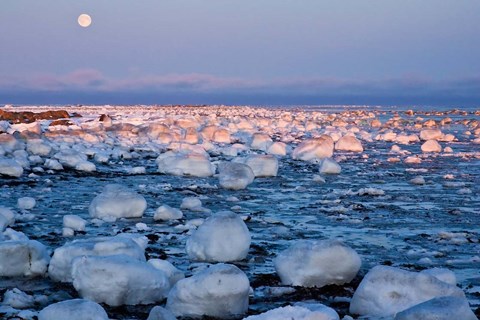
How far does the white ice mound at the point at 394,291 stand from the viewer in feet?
10.7

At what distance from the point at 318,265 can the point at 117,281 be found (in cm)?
117

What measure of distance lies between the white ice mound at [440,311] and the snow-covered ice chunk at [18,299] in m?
1.87

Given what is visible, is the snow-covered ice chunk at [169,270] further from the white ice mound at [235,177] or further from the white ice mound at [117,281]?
the white ice mound at [235,177]

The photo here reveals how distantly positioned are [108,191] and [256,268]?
2.19 m

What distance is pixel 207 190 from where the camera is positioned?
786 cm

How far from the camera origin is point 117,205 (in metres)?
5.85

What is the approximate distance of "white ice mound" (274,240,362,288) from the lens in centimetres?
382

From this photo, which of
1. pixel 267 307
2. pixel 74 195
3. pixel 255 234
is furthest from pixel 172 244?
pixel 74 195

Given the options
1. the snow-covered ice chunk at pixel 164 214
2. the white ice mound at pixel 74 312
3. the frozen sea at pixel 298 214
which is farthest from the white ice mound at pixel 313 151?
the white ice mound at pixel 74 312

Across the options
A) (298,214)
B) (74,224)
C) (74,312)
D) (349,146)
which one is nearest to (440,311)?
(74,312)

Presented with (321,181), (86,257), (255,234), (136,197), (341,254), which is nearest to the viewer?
(86,257)

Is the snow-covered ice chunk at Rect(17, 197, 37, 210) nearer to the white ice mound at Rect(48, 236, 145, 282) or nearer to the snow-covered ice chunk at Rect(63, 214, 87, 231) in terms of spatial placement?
the snow-covered ice chunk at Rect(63, 214, 87, 231)

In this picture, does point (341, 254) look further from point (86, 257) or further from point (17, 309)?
point (17, 309)

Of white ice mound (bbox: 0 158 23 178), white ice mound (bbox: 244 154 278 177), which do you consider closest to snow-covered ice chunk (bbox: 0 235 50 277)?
white ice mound (bbox: 0 158 23 178)
